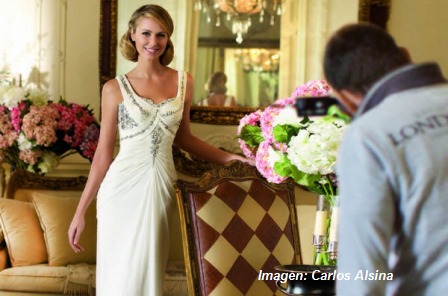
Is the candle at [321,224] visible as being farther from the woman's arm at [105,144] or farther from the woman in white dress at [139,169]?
the woman's arm at [105,144]

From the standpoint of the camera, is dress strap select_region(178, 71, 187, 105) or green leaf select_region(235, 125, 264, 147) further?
dress strap select_region(178, 71, 187, 105)

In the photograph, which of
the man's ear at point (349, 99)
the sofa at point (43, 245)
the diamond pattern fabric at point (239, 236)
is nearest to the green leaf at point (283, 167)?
the diamond pattern fabric at point (239, 236)

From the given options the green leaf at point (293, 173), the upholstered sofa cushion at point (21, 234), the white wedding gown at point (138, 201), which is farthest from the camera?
the upholstered sofa cushion at point (21, 234)

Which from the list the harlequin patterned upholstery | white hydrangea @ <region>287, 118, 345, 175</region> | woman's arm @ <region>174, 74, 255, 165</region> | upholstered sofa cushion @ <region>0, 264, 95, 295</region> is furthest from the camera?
upholstered sofa cushion @ <region>0, 264, 95, 295</region>

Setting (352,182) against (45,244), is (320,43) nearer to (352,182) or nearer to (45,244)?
(45,244)

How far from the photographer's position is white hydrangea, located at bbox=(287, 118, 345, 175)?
5.40 ft

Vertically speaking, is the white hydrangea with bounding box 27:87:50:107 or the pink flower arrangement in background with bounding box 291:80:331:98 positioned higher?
the pink flower arrangement in background with bounding box 291:80:331:98

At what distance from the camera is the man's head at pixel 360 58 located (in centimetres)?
91

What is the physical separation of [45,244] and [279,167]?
225 cm

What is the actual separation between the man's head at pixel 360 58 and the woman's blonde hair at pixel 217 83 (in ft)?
10.4

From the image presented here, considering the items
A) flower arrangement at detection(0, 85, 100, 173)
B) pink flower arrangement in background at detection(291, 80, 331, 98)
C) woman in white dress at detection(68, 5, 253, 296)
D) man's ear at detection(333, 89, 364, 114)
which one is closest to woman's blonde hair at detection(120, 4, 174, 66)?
woman in white dress at detection(68, 5, 253, 296)

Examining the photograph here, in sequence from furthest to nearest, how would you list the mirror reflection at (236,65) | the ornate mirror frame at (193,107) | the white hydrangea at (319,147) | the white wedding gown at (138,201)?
the mirror reflection at (236,65) → the ornate mirror frame at (193,107) → the white wedding gown at (138,201) → the white hydrangea at (319,147)

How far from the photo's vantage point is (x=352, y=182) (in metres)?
0.87

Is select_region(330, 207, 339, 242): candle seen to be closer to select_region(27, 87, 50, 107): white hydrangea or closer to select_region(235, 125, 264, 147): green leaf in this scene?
select_region(235, 125, 264, 147): green leaf
